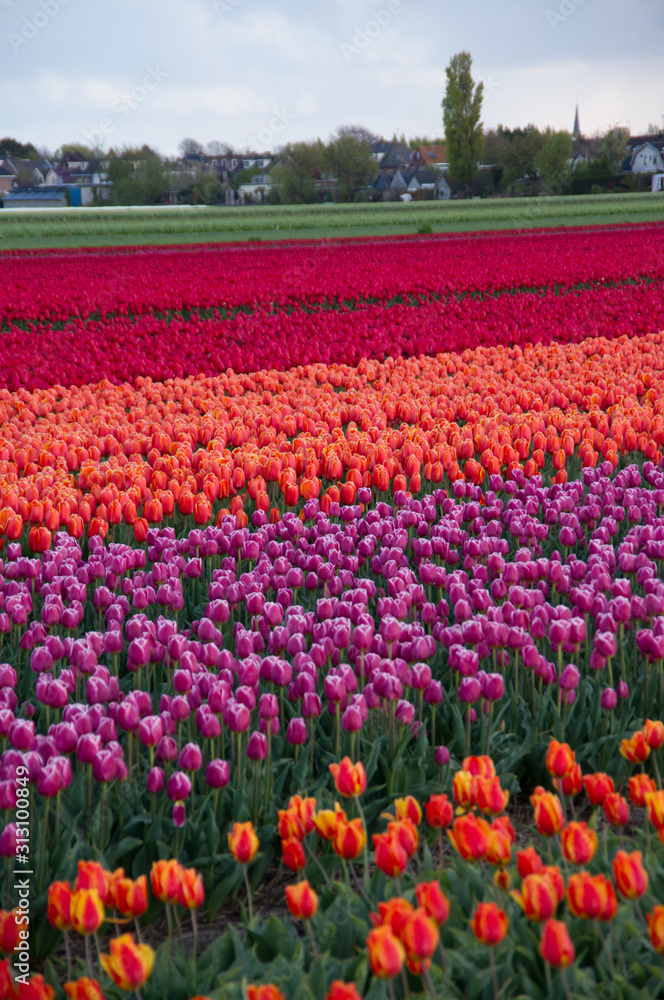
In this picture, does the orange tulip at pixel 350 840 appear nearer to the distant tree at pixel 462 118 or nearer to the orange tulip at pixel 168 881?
the orange tulip at pixel 168 881

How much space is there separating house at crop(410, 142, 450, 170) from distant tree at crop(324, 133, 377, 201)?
32.0 m

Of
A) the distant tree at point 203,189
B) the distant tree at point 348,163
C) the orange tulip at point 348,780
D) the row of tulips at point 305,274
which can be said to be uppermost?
the distant tree at point 348,163

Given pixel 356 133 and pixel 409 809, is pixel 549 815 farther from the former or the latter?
pixel 356 133

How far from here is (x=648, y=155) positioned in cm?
10275

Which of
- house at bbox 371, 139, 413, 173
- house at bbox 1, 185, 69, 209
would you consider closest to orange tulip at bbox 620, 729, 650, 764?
house at bbox 1, 185, 69, 209

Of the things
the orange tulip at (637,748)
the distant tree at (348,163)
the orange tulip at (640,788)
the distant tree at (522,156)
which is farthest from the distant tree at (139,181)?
the orange tulip at (640,788)

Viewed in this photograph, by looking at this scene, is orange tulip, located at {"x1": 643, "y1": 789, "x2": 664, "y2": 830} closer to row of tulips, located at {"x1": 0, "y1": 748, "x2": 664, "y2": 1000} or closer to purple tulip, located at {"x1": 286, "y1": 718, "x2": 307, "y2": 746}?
row of tulips, located at {"x1": 0, "y1": 748, "x2": 664, "y2": 1000}

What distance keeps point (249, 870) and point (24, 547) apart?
8.90 ft

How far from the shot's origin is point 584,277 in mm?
16266

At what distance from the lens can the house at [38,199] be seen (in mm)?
96375

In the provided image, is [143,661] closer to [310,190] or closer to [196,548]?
[196,548]

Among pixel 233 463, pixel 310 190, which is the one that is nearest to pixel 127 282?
pixel 233 463

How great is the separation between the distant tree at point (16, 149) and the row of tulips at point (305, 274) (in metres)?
114

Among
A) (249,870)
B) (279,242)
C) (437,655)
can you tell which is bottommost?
(249,870)
